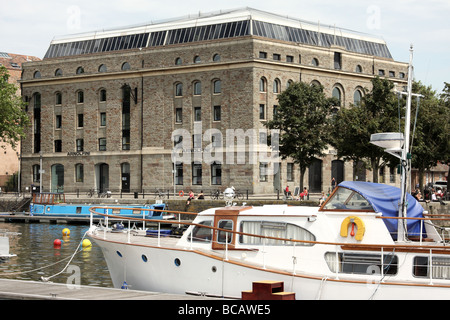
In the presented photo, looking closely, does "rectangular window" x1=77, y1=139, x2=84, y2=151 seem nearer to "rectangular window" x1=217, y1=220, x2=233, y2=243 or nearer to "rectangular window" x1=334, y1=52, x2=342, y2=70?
"rectangular window" x1=334, y1=52, x2=342, y2=70

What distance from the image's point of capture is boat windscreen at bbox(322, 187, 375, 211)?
19844 mm

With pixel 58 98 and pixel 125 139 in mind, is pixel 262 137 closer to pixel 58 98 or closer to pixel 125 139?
pixel 125 139

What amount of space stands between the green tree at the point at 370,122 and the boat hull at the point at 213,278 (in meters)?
34.2

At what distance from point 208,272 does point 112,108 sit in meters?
55.6

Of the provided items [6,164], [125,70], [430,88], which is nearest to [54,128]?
[125,70]

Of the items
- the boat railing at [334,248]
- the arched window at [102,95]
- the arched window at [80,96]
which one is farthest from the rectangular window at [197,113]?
the boat railing at [334,248]

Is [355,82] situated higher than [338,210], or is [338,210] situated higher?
[355,82]

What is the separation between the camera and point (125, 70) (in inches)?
2864

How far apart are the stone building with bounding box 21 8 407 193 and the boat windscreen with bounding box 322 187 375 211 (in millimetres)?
44989

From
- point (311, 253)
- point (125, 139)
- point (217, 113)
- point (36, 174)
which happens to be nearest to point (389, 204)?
point (311, 253)

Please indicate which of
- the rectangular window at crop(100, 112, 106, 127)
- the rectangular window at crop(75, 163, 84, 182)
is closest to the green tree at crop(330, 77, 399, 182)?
the rectangular window at crop(100, 112, 106, 127)

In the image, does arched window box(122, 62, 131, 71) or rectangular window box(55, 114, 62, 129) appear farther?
rectangular window box(55, 114, 62, 129)
